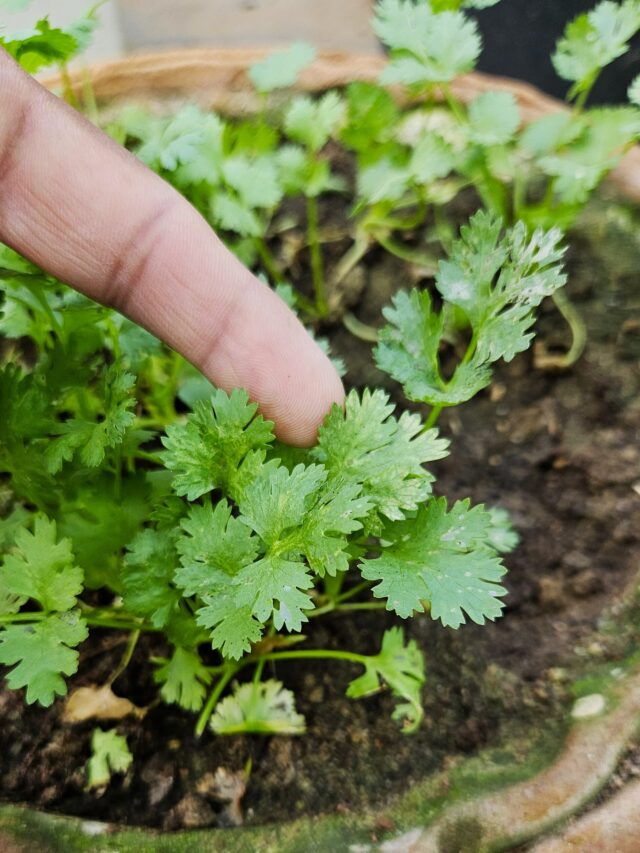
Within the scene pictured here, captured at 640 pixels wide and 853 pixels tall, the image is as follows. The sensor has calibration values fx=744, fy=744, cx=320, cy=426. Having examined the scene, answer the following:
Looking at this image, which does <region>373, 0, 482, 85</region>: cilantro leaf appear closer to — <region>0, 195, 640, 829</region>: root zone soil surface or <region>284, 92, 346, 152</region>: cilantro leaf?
<region>284, 92, 346, 152</region>: cilantro leaf

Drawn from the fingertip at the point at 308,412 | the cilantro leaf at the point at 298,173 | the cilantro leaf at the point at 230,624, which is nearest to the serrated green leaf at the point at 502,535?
the fingertip at the point at 308,412

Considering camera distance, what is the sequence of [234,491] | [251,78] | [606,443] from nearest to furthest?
[234,491]
[606,443]
[251,78]

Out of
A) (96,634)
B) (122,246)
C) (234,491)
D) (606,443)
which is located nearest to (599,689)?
(606,443)

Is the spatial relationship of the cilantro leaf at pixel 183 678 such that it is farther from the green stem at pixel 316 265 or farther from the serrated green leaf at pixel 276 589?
the green stem at pixel 316 265

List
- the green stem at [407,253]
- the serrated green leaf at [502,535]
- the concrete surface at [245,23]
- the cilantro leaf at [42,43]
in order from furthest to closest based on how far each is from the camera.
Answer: the concrete surface at [245,23] < the green stem at [407,253] < the serrated green leaf at [502,535] < the cilantro leaf at [42,43]

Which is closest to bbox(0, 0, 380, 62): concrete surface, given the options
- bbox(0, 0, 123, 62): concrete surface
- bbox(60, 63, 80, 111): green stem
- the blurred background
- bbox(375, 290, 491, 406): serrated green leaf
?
the blurred background

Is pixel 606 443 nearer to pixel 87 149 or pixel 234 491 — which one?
pixel 234 491

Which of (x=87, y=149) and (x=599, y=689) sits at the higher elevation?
(x=87, y=149)
